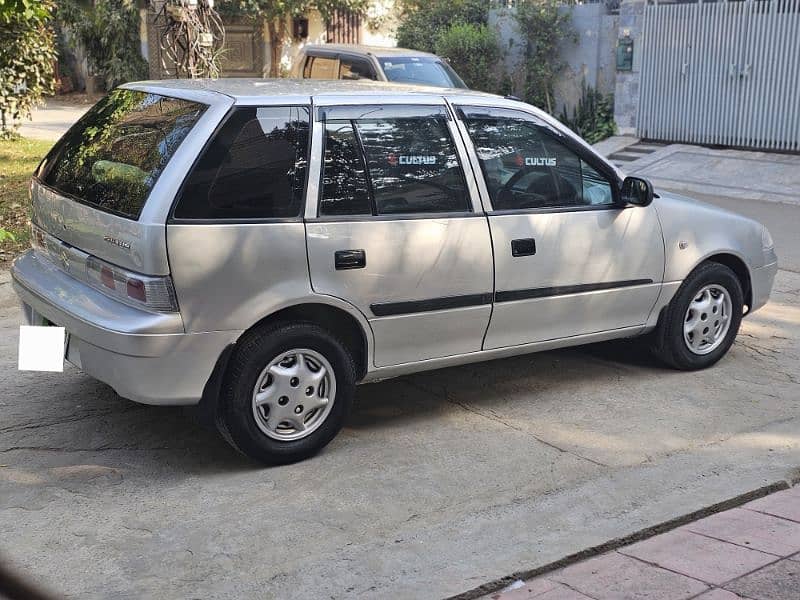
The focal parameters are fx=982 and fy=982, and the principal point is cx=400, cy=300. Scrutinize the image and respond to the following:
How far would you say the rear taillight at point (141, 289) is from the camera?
4.11 m

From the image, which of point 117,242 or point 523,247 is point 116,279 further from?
point 523,247

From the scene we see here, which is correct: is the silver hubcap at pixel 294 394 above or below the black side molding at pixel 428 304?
below

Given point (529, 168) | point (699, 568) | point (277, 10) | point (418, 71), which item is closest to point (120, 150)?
point (529, 168)

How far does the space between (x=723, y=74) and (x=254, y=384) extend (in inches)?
503

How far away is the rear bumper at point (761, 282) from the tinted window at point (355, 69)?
24.4 ft

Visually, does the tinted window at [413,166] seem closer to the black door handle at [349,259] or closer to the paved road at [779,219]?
the black door handle at [349,259]

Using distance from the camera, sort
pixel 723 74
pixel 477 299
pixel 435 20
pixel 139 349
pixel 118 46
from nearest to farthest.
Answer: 1. pixel 139 349
2. pixel 477 299
3. pixel 723 74
4. pixel 435 20
5. pixel 118 46

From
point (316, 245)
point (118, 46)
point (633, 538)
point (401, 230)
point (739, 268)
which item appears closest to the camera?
point (633, 538)

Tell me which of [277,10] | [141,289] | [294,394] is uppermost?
[277,10]

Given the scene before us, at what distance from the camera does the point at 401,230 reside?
4.75m

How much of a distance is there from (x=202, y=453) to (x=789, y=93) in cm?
1221

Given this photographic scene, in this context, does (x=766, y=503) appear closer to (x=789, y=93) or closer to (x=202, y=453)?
(x=202, y=453)

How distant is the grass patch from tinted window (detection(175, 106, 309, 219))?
6.80 feet

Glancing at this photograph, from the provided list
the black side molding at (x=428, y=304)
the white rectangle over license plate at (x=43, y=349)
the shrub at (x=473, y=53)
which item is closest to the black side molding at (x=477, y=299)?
the black side molding at (x=428, y=304)
